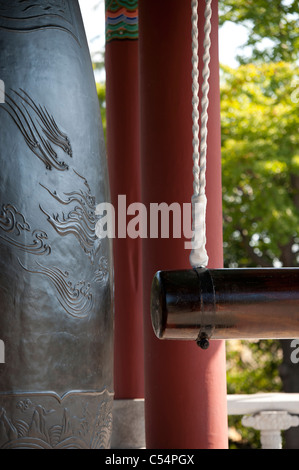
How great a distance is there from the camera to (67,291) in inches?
73.1

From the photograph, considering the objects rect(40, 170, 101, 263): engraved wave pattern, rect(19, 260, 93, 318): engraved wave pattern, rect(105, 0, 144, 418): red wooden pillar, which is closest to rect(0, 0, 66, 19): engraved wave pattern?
rect(40, 170, 101, 263): engraved wave pattern

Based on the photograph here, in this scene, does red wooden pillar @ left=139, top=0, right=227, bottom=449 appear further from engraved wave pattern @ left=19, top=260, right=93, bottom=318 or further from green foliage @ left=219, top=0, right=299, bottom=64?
green foliage @ left=219, top=0, right=299, bottom=64

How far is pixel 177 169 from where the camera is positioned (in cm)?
280

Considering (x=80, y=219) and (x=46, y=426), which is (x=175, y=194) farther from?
(x=46, y=426)

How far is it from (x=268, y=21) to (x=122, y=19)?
2804mm

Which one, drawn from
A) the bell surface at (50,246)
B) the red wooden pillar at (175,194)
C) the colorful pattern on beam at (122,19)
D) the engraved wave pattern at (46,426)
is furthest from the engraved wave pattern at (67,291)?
the colorful pattern on beam at (122,19)

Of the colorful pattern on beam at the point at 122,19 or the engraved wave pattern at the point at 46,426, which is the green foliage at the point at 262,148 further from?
the engraved wave pattern at the point at 46,426

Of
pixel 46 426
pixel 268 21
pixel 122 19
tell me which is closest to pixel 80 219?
pixel 46 426

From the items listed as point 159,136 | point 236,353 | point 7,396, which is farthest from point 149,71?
point 236,353

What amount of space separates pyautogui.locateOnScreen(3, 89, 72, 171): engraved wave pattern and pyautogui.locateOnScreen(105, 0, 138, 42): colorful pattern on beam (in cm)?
231

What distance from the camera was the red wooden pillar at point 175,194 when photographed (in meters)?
2.75

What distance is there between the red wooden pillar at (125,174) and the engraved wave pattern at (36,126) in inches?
76.8

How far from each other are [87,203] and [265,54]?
6.33 metres
